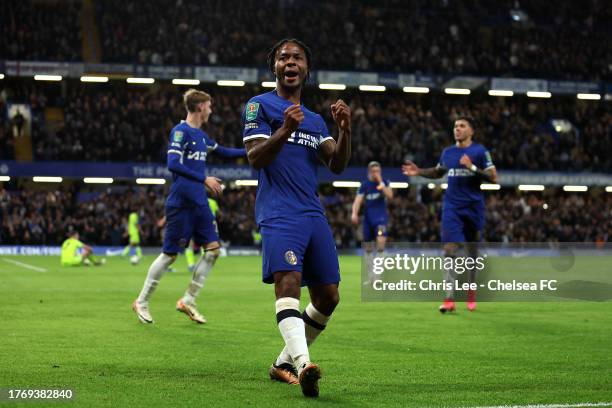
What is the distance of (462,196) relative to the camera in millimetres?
13828

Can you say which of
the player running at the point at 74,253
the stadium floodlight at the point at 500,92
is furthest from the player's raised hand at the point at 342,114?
the stadium floodlight at the point at 500,92

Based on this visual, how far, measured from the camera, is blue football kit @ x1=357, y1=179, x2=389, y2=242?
2105cm

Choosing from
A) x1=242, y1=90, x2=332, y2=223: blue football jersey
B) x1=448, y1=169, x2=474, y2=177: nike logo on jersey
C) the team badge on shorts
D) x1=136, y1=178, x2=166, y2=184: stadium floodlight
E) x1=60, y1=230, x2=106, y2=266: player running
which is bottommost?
x1=136, y1=178, x2=166, y2=184: stadium floodlight

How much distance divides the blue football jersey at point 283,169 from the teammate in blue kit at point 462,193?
6.80m

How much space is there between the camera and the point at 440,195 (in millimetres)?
48000

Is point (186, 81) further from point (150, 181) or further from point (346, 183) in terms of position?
point (346, 183)

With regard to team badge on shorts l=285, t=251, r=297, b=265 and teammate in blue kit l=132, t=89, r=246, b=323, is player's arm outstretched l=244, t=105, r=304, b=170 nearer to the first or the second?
team badge on shorts l=285, t=251, r=297, b=265

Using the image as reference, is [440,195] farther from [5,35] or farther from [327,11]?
[5,35]

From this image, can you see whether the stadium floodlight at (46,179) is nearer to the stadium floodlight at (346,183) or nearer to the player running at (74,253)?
the stadium floodlight at (346,183)

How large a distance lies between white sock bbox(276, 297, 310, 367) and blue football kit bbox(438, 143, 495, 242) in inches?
288

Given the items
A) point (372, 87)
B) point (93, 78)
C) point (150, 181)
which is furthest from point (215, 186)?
point (372, 87)

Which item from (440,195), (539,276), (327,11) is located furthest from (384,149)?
(539,276)

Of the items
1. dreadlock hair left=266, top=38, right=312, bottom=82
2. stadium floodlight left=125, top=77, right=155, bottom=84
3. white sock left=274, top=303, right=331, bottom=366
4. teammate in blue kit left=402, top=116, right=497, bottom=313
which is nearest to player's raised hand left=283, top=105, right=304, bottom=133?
dreadlock hair left=266, top=38, right=312, bottom=82

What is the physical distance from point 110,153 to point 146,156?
1581 mm
